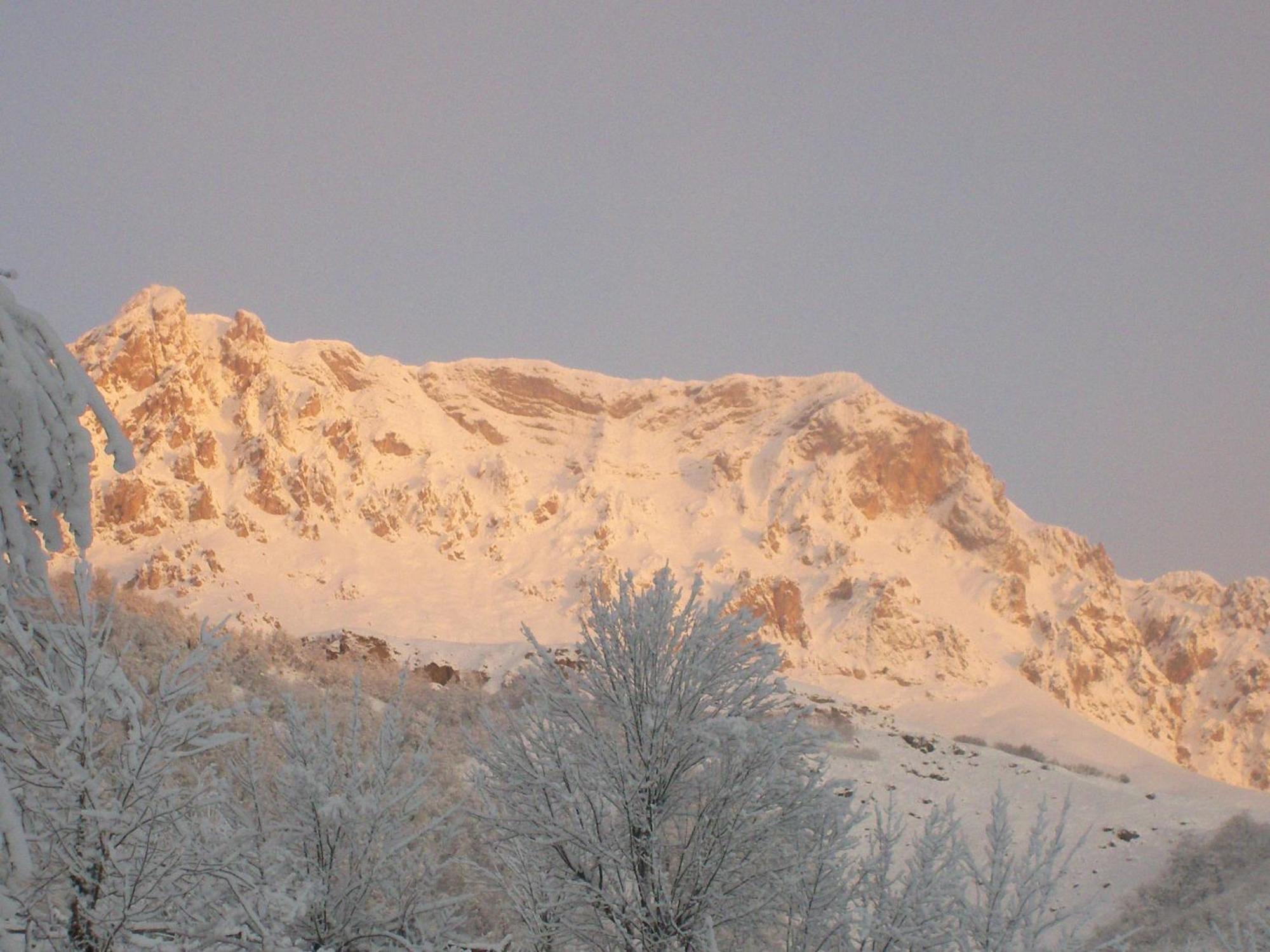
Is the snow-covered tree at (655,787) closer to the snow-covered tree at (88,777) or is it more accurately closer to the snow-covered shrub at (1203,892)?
the snow-covered tree at (88,777)

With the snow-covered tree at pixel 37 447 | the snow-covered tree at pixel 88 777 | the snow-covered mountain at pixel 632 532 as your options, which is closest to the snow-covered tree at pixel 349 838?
the snow-covered tree at pixel 88 777

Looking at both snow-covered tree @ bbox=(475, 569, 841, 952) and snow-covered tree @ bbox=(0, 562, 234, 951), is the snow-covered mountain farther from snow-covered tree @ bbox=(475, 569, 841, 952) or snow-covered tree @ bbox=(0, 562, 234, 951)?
snow-covered tree @ bbox=(0, 562, 234, 951)

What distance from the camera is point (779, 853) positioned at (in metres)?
6.57

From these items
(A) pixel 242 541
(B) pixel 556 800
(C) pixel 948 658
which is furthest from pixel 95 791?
(C) pixel 948 658

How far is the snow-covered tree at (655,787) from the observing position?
6.44 m

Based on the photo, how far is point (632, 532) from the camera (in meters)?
66.1

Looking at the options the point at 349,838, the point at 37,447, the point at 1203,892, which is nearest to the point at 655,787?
the point at 349,838

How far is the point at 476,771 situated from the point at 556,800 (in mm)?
918

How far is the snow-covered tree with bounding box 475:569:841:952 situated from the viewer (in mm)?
6438

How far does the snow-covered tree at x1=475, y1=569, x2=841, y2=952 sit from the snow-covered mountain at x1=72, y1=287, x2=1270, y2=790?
43728 mm

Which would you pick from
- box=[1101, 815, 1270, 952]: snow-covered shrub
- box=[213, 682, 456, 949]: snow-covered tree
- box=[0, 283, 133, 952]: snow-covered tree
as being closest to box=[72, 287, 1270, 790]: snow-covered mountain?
box=[1101, 815, 1270, 952]: snow-covered shrub

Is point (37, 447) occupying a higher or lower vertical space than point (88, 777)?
higher

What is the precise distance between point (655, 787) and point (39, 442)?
4.78 m

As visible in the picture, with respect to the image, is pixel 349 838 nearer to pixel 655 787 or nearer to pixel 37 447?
pixel 655 787
